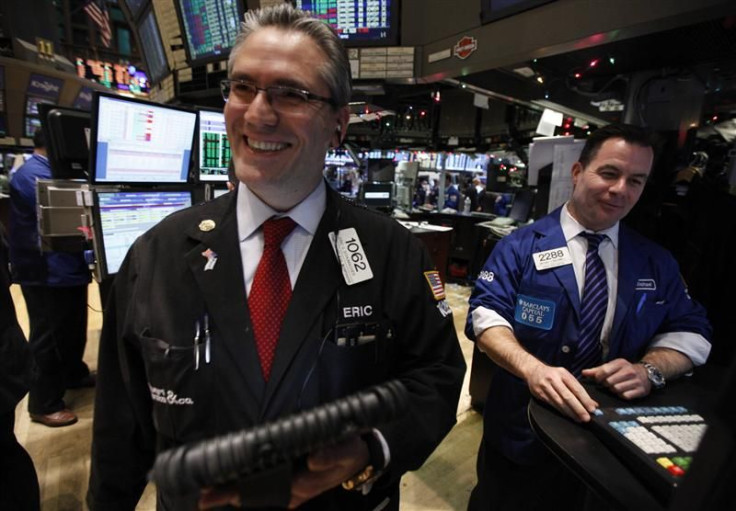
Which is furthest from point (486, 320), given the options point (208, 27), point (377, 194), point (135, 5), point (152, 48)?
point (135, 5)

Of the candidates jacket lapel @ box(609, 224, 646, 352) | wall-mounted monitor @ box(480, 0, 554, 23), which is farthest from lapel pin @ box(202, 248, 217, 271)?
wall-mounted monitor @ box(480, 0, 554, 23)

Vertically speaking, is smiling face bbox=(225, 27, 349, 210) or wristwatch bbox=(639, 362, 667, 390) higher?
smiling face bbox=(225, 27, 349, 210)

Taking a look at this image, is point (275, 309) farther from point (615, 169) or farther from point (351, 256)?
point (615, 169)

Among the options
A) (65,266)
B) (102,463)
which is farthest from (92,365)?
(102,463)

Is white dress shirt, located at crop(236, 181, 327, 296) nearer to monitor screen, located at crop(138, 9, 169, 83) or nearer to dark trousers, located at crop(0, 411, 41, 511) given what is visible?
dark trousers, located at crop(0, 411, 41, 511)

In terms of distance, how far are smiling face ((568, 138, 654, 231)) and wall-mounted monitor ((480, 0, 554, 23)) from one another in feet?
3.32

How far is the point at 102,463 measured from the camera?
3.07 feet

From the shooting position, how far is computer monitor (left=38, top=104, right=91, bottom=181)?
6.22 ft

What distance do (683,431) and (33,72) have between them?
322 inches

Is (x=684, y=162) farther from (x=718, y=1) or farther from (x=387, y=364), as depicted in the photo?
(x=387, y=364)

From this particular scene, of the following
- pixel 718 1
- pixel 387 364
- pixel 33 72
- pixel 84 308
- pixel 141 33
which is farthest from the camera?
pixel 33 72

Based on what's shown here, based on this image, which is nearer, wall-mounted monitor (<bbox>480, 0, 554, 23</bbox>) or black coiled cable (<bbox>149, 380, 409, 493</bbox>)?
black coiled cable (<bbox>149, 380, 409, 493</bbox>)

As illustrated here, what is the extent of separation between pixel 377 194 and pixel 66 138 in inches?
148

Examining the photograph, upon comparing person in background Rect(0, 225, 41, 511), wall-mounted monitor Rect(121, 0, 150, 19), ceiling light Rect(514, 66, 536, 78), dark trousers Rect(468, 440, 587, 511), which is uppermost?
wall-mounted monitor Rect(121, 0, 150, 19)
